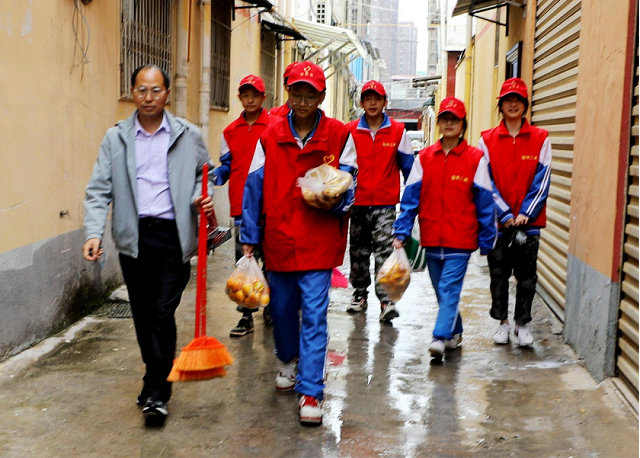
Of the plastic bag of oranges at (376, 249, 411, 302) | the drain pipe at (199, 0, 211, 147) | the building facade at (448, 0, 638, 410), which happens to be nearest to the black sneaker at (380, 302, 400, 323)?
the plastic bag of oranges at (376, 249, 411, 302)

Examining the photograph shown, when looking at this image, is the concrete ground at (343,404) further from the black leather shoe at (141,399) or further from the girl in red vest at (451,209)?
the girl in red vest at (451,209)

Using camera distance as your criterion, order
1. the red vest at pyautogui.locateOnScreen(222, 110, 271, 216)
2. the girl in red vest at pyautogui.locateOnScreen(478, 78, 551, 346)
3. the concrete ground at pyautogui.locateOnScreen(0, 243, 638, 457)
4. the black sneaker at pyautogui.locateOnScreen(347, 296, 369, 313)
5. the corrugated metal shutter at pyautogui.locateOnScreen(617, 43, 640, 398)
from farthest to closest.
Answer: the black sneaker at pyautogui.locateOnScreen(347, 296, 369, 313)
the red vest at pyautogui.locateOnScreen(222, 110, 271, 216)
the girl in red vest at pyautogui.locateOnScreen(478, 78, 551, 346)
the corrugated metal shutter at pyautogui.locateOnScreen(617, 43, 640, 398)
the concrete ground at pyautogui.locateOnScreen(0, 243, 638, 457)

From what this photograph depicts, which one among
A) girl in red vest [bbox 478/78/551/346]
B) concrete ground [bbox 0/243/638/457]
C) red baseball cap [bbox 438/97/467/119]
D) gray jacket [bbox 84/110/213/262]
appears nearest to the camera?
concrete ground [bbox 0/243/638/457]

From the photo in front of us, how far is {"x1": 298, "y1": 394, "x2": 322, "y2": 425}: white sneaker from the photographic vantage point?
14.3 feet

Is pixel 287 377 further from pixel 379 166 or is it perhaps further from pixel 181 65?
pixel 181 65

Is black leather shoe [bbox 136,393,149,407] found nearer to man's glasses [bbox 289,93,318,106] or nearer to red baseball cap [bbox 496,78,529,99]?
man's glasses [bbox 289,93,318,106]

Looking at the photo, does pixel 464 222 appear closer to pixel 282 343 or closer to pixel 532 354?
pixel 532 354

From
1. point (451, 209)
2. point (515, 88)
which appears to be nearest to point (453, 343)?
point (451, 209)

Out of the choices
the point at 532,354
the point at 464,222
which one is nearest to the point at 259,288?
the point at 464,222

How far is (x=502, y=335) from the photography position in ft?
20.3

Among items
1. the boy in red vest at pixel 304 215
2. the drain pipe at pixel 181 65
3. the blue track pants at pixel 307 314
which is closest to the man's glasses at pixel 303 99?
the boy in red vest at pixel 304 215

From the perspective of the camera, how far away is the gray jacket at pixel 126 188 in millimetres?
4277

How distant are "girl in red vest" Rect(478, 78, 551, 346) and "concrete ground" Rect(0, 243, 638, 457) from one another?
1.86 feet

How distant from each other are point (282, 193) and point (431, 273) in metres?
1.79
